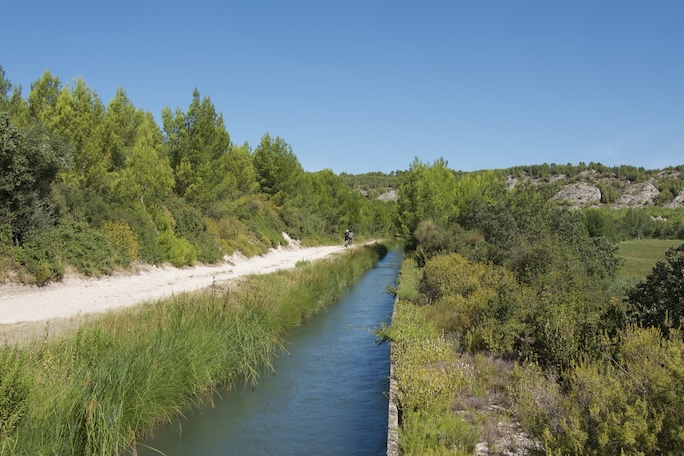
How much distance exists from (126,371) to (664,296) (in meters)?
8.28

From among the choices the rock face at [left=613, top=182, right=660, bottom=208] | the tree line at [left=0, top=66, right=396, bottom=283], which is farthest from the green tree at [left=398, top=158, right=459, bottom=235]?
the rock face at [left=613, top=182, right=660, bottom=208]

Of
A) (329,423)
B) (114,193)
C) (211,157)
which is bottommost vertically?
(329,423)

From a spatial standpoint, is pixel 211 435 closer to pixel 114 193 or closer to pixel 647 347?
pixel 647 347

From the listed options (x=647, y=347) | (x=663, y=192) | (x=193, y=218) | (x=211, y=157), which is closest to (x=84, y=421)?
(x=647, y=347)

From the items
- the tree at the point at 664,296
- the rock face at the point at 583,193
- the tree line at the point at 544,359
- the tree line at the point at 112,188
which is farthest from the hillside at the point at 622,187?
the tree at the point at 664,296

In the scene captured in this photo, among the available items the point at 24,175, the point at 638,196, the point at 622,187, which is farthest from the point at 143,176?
the point at 622,187

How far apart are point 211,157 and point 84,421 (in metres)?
30.6

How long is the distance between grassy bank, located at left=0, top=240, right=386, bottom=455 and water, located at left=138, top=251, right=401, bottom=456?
446 mm

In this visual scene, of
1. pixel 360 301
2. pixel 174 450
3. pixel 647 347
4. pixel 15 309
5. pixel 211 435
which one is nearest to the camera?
pixel 647 347

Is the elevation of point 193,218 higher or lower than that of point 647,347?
higher

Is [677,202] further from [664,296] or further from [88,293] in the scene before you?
[88,293]

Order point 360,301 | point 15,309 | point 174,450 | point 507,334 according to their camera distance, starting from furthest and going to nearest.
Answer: point 360,301, point 15,309, point 507,334, point 174,450

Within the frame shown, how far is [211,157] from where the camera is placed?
116 ft

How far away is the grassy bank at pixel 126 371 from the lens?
19.1ft
